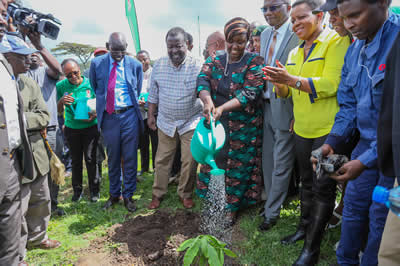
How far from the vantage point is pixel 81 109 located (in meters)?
3.47

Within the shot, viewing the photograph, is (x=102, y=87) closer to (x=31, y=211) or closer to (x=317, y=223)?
(x=31, y=211)

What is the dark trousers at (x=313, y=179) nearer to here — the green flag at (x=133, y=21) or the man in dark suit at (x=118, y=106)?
the man in dark suit at (x=118, y=106)

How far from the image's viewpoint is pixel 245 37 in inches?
102

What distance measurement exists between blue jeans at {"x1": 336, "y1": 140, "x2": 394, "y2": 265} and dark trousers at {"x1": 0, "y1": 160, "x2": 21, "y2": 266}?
228cm

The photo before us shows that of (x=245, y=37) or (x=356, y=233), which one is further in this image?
(x=245, y=37)

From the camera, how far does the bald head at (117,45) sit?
3.22 meters

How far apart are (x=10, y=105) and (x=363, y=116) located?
2.37 m

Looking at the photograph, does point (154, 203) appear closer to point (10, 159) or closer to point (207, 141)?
point (207, 141)

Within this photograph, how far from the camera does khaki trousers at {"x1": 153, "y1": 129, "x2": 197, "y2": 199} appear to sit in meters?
3.31

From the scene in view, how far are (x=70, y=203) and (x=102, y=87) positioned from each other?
5.56 ft

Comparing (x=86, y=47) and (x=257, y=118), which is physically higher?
(x=86, y=47)

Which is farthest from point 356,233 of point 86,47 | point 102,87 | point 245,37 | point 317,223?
point 86,47

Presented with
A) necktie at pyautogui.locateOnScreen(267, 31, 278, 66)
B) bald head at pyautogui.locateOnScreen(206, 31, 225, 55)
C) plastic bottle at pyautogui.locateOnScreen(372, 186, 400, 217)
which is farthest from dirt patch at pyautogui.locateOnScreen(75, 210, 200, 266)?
bald head at pyautogui.locateOnScreen(206, 31, 225, 55)

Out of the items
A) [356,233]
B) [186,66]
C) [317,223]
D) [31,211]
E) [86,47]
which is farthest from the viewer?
[86,47]
